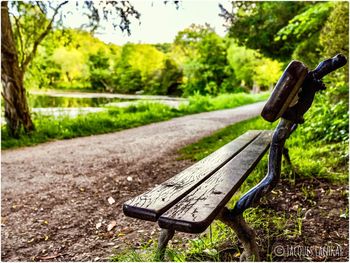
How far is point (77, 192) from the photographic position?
12.3 feet

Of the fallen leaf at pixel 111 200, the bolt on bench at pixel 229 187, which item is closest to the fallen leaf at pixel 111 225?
the fallen leaf at pixel 111 200

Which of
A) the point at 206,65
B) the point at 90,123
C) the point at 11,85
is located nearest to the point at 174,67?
the point at 206,65

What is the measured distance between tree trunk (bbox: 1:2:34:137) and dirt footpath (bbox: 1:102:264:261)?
3.09 feet

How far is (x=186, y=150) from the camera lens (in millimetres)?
5648

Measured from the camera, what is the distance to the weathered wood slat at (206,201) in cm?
132

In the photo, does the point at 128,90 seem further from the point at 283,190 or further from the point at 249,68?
the point at 283,190

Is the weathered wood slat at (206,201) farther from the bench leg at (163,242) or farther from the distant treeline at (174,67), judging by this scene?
the distant treeline at (174,67)

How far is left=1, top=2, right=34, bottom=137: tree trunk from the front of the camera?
21.7 ft

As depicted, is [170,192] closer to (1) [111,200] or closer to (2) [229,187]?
(2) [229,187]

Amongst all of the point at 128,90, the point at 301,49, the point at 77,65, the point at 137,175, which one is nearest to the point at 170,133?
the point at 137,175

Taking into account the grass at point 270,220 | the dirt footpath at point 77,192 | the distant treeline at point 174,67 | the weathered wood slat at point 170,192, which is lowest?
the dirt footpath at point 77,192

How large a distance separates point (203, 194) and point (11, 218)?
235cm

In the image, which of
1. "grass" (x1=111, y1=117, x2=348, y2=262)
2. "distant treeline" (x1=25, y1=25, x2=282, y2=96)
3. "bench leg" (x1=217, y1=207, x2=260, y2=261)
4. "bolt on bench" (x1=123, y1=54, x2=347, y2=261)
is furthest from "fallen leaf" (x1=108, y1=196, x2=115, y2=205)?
"distant treeline" (x1=25, y1=25, x2=282, y2=96)

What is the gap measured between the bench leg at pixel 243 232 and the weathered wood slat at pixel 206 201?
14 cm
